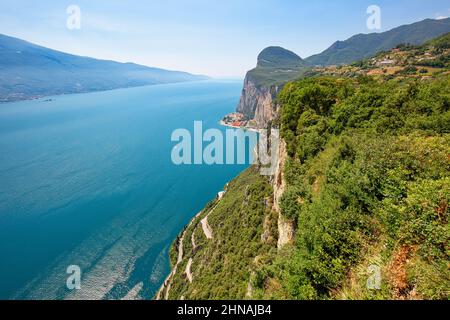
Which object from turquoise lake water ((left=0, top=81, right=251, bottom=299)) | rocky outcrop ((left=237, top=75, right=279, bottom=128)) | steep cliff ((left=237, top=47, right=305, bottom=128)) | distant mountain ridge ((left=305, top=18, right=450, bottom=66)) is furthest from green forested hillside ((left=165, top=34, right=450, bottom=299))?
distant mountain ridge ((left=305, top=18, right=450, bottom=66))

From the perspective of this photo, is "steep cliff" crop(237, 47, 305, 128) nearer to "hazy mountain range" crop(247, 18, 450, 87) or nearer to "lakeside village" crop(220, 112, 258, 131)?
"hazy mountain range" crop(247, 18, 450, 87)

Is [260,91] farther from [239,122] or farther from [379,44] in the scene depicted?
[379,44]

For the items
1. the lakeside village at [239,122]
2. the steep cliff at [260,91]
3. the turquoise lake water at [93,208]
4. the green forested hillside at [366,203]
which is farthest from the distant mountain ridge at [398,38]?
the green forested hillside at [366,203]

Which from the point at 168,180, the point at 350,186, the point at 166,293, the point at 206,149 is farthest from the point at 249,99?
the point at 350,186

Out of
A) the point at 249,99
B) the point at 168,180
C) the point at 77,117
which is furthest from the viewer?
the point at 249,99

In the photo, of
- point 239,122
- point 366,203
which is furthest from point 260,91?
point 366,203
